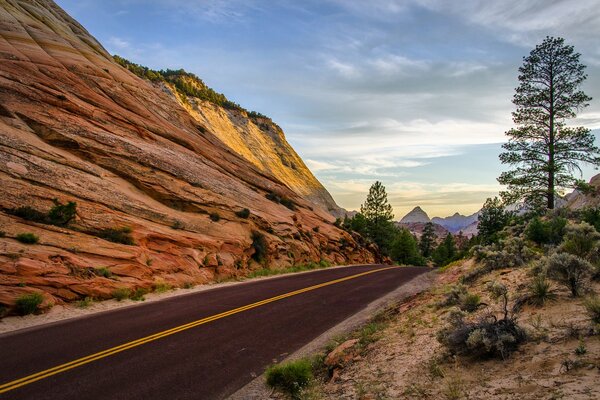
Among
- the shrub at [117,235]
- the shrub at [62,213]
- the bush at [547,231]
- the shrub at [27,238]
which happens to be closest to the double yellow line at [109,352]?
the shrub at [117,235]

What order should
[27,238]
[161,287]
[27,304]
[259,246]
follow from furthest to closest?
[259,246]
[161,287]
[27,238]
[27,304]

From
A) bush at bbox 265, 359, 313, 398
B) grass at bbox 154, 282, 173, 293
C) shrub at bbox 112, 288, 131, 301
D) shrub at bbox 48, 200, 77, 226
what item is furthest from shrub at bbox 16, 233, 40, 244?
bush at bbox 265, 359, 313, 398

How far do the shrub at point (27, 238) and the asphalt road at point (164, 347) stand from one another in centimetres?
429

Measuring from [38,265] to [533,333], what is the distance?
13.5m

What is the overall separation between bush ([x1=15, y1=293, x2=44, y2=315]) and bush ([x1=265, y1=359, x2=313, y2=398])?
819cm

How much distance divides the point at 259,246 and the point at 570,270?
61.9 feet

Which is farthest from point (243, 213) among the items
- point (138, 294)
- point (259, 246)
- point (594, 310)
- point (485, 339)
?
point (594, 310)

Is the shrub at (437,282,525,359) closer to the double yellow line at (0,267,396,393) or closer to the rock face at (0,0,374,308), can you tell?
the double yellow line at (0,267,396,393)

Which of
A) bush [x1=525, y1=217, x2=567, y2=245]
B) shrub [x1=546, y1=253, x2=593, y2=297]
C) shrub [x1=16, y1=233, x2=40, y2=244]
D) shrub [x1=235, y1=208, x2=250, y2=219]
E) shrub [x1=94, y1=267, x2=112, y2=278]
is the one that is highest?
shrub [x1=235, y1=208, x2=250, y2=219]

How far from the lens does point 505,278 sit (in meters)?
10.1

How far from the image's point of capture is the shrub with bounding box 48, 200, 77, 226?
1480cm

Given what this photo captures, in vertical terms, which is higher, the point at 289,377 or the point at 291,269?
the point at 289,377

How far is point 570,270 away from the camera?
7.11 metres

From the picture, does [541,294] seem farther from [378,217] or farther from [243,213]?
[378,217]
